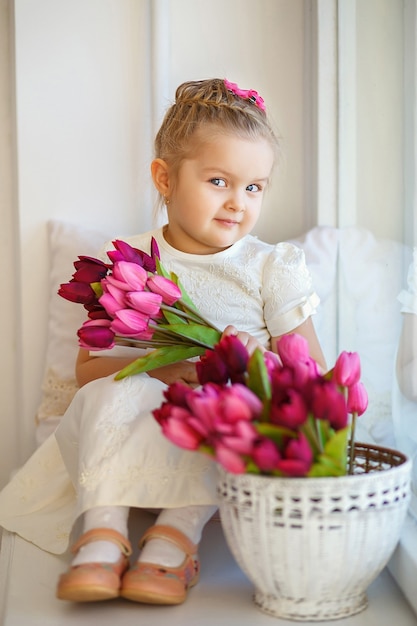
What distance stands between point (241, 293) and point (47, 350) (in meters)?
0.52

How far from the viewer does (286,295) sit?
159cm

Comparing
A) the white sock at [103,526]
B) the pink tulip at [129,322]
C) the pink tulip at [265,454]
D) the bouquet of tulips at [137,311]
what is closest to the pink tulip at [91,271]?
the bouquet of tulips at [137,311]

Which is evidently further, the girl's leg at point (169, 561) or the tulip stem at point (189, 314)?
the tulip stem at point (189, 314)

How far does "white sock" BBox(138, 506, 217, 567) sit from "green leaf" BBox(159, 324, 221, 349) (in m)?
0.24

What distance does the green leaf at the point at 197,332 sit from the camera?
126 cm

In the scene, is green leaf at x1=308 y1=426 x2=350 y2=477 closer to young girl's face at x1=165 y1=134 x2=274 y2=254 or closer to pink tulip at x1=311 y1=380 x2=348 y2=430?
pink tulip at x1=311 y1=380 x2=348 y2=430

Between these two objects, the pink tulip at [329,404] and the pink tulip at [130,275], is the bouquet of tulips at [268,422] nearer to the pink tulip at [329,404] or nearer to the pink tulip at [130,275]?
the pink tulip at [329,404]

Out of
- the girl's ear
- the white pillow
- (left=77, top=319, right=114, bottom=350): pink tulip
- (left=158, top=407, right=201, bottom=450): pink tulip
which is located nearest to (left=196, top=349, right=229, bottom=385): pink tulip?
(left=158, top=407, right=201, bottom=450): pink tulip

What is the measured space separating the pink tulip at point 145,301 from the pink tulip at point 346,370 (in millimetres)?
288

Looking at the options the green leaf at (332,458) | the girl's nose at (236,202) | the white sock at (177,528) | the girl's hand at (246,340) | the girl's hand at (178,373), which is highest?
the girl's nose at (236,202)

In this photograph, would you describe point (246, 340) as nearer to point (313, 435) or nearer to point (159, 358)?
point (159, 358)

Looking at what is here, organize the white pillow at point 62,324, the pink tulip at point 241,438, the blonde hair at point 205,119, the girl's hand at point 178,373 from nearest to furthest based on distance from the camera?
the pink tulip at point 241,438 < the girl's hand at point 178,373 < the blonde hair at point 205,119 < the white pillow at point 62,324

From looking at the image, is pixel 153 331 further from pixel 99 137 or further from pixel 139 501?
pixel 99 137

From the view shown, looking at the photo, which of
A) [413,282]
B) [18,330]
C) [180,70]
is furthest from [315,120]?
[18,330]
